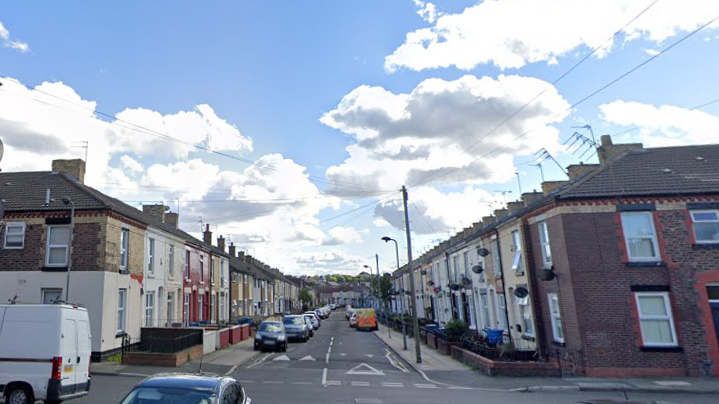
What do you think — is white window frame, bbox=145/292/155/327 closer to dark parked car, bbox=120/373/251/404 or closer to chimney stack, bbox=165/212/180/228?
chimney stack, bbox=165/212/180/228

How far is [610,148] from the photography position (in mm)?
22125

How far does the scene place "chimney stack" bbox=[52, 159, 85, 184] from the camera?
24234 mm

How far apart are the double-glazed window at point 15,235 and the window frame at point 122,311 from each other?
472cm

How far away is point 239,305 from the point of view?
47.0 meters

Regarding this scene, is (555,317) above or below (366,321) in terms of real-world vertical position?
above

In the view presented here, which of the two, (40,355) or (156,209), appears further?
(156,209)

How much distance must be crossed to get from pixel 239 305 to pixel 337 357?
26.7m

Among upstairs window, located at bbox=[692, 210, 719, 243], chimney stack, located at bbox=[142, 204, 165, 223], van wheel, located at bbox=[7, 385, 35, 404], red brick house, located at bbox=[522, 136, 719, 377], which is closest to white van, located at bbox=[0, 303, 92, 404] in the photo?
van wheel, located at bbox=[7, 385, 35, 404]

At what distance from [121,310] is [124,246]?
122 inches

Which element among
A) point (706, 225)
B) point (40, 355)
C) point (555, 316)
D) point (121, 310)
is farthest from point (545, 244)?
point (121, 310)

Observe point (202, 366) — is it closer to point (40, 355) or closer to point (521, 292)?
point (40, 355)

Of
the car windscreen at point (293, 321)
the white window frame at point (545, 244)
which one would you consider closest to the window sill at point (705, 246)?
the white window frame at point (545, 244)

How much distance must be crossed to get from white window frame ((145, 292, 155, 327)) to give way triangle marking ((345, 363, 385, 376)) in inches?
495

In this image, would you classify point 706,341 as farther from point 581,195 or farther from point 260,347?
point 260,347
